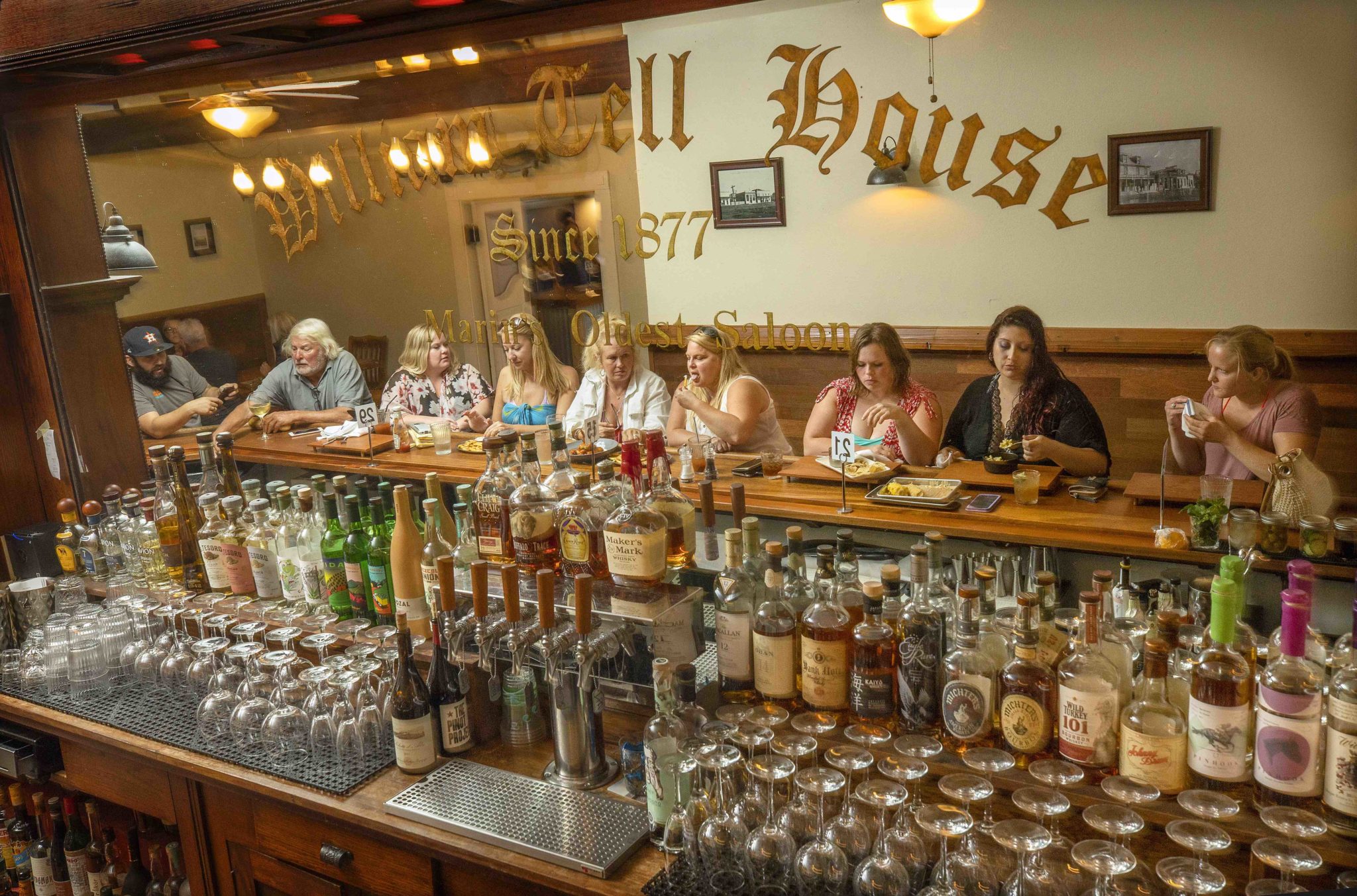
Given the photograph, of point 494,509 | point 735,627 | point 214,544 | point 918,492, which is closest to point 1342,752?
point 735,627

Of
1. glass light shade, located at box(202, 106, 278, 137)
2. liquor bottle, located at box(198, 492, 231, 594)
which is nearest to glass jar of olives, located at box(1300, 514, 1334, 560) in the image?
liquor bottle, located at box(198, 492, 231, 594)

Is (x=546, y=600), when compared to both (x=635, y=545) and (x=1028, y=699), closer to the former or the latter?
(x=635, y=545)

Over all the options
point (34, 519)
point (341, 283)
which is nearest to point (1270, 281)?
point (341, 283)

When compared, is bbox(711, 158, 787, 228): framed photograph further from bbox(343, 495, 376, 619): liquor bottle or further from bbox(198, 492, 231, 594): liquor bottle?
bbox(198, 492, 231, 594): liquor bottle

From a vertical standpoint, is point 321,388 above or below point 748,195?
below

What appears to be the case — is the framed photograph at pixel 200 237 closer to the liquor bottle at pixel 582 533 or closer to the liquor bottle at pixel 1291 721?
the liquor bottle at pixel 582 533

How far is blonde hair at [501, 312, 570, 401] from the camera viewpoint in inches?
164

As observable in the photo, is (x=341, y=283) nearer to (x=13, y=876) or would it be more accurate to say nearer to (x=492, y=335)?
(x=492, y=335)

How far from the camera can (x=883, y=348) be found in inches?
153

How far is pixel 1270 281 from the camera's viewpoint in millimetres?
3338

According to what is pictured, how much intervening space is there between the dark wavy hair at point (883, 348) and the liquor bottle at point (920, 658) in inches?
82.9

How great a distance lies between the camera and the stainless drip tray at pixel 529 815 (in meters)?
1.87

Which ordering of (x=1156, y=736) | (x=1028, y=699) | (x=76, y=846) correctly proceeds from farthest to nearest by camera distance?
(x=76, y=846)
(x=1028, y=699)
(x=1156, y=736)

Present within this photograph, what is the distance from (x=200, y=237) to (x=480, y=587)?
311cm
